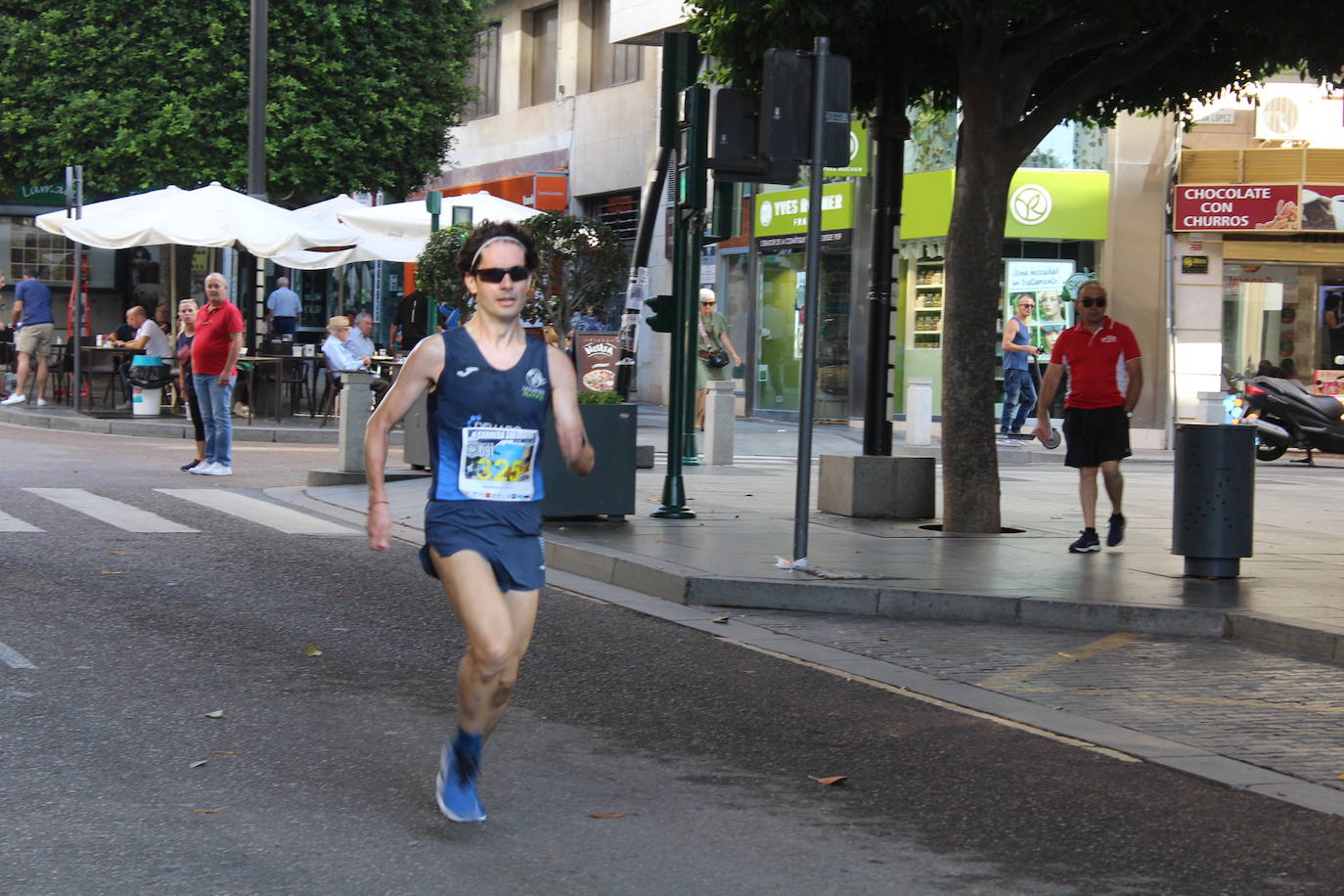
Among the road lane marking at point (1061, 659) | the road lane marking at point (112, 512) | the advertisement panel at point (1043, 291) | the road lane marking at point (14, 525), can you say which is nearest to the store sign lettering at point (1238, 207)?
the advertisement panel at point (1043, 291)

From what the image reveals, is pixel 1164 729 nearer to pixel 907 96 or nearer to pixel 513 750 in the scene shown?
pixel 513 750

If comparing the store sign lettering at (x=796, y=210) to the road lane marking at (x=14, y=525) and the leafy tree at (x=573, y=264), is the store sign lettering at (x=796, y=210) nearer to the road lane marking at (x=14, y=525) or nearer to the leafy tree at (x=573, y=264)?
the leafy tree at (x=573, y=264)

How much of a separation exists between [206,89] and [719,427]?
51.3 feet

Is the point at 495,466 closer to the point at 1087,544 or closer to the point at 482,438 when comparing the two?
the point at 482,438

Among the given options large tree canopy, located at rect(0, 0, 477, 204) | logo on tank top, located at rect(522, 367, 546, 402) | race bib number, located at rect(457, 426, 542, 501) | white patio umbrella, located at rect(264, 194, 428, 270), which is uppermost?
large tree canopy, located at rect(0, 0, 477, 204)

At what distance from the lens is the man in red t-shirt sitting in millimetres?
15664

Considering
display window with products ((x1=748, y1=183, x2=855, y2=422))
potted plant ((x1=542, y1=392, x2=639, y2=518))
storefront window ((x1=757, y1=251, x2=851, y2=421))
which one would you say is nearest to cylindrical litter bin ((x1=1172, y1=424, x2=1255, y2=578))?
potted plant ((x1=542, y1=392, x2=639, y2=518))

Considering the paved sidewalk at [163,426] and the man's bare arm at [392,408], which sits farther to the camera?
the paved sidewalk at [163,426]

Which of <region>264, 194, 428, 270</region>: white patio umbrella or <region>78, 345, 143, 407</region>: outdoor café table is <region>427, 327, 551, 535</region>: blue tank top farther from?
<region>78, 345, 143, 407</region>: outdoor café table

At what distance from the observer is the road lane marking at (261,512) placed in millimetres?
12194

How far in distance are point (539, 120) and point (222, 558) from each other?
2812 cm

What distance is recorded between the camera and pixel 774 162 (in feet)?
32.9

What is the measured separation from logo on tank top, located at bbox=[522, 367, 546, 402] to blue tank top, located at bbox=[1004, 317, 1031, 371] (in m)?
17.8

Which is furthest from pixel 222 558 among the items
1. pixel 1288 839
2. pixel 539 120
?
pixel 539 120
